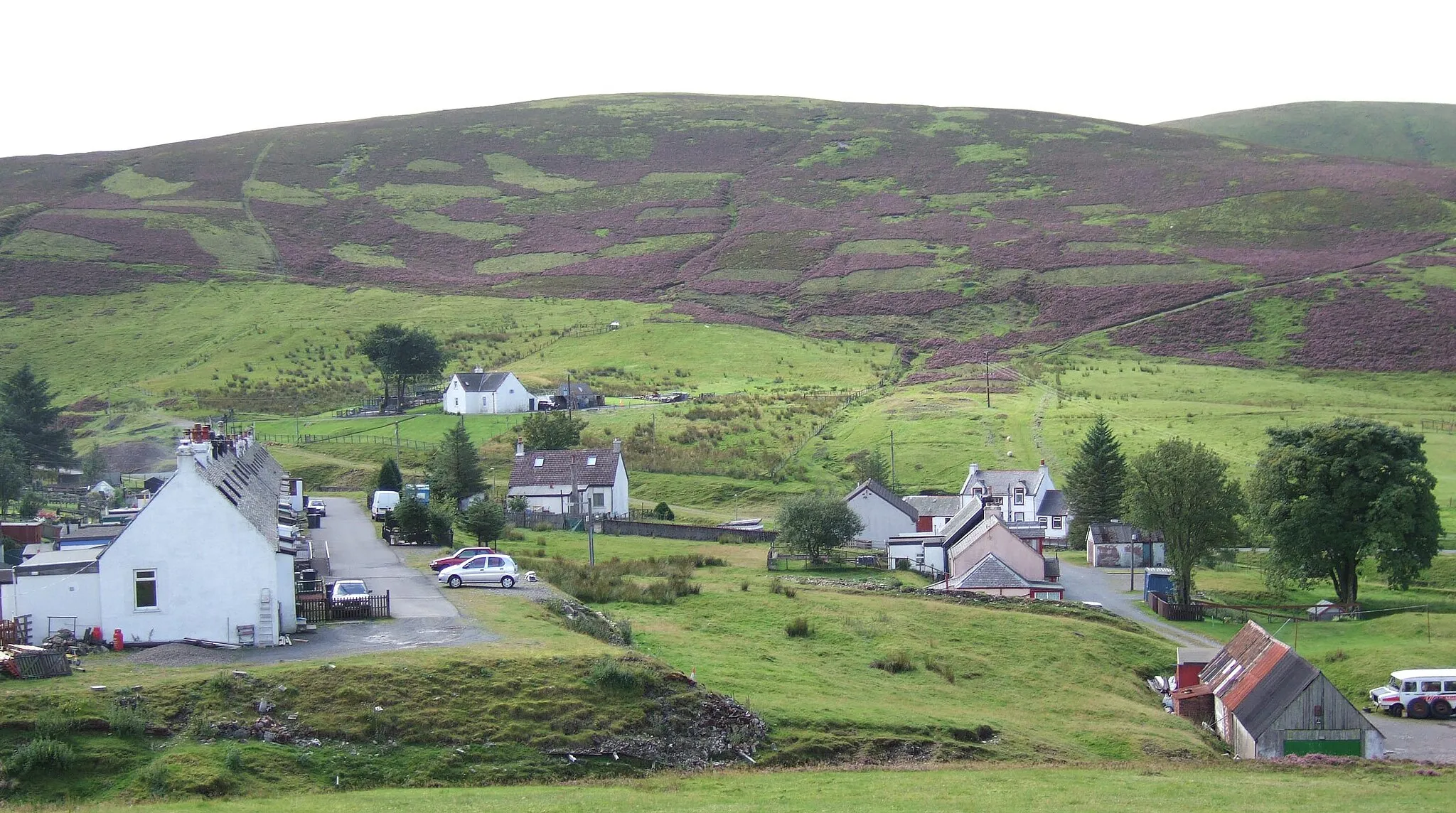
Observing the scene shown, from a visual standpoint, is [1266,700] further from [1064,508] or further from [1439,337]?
[1439,337]

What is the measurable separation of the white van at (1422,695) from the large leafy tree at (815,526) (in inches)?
1113

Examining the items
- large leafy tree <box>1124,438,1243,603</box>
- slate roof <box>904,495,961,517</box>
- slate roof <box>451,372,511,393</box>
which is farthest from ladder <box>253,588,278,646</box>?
slate roof <box>451,372,511,393</box>

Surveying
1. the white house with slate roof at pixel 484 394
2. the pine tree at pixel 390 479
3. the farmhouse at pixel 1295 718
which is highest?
the white house with slate roof at pixel 484 394

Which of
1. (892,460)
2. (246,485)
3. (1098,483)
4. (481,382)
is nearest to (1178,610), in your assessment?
(1098,483)

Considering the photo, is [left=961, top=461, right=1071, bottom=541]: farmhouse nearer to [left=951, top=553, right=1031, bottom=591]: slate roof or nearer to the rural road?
the rural road

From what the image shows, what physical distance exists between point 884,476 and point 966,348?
159ft

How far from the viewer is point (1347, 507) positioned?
2137 inches

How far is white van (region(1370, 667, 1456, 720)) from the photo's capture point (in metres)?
38.5

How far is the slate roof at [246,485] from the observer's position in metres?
33.8

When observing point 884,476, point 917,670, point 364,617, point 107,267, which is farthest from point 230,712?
point 107,267

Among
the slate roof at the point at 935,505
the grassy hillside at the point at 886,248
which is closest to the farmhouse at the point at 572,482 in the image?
the slate roof at the point at 935,505

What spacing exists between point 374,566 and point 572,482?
85.1 feet

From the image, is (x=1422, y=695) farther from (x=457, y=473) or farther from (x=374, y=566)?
(x=457, y=473)

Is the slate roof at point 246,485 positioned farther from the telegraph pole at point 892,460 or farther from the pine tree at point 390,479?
the telegraph pole at point 892,460
